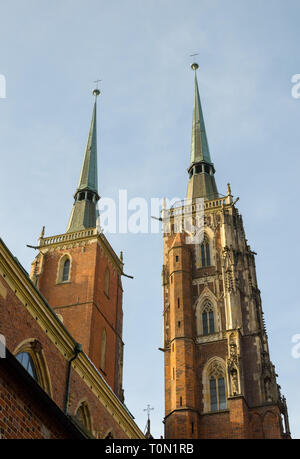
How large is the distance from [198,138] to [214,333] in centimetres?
2320

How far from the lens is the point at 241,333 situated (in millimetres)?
39906

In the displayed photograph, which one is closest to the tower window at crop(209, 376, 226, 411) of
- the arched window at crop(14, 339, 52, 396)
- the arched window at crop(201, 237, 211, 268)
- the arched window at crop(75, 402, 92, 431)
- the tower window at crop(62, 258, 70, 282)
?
the arched window at crop(201, 237, 211, 268)

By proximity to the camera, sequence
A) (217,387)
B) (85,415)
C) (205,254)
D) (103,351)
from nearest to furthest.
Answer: (85,415) → (217,387) → (103,351) → (205,254)

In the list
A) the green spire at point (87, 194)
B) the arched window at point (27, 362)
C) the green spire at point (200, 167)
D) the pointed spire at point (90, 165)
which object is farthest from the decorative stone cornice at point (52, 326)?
the pointed spire at point (90, 165)

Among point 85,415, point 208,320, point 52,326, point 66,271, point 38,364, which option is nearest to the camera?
point 38,364

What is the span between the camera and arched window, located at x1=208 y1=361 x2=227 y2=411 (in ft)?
123

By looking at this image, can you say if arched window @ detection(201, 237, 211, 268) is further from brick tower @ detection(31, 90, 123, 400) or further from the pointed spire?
the pointed spire

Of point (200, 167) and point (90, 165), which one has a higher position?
point (90, 165)

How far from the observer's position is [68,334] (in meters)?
24.1

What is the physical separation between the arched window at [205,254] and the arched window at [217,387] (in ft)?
27.0

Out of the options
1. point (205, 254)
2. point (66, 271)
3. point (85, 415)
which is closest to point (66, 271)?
point (66, 271)

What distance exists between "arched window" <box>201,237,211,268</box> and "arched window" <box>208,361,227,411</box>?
27.0ft

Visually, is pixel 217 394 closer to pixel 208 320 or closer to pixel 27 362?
pixel 208 320
